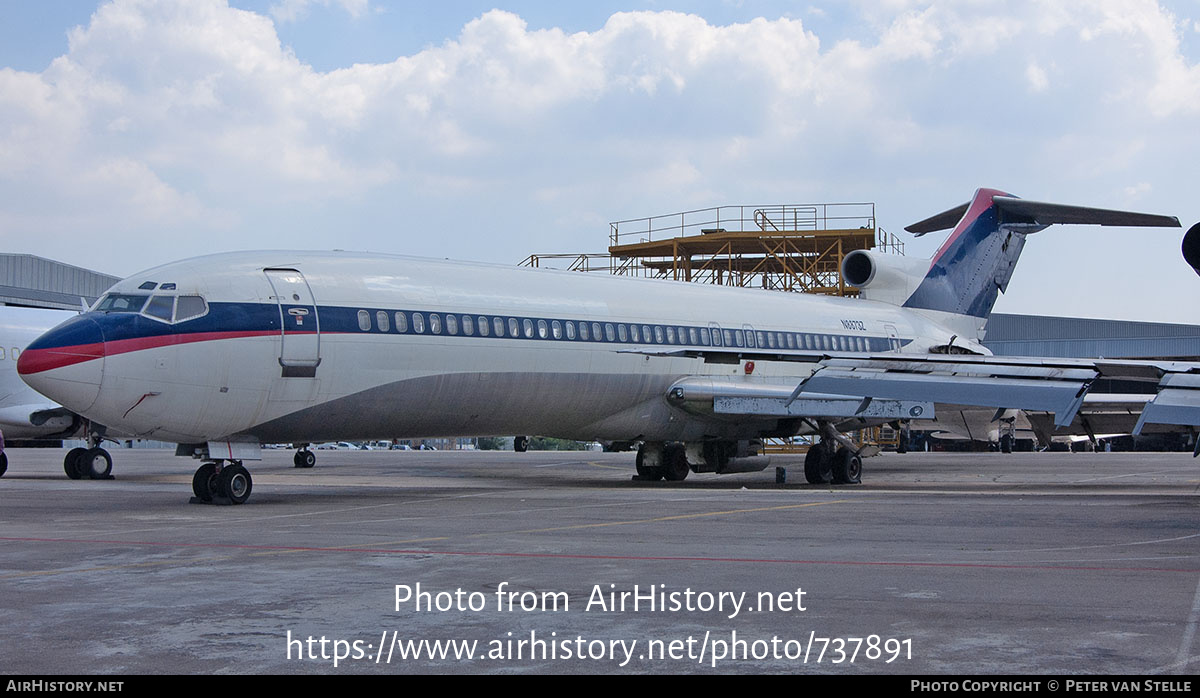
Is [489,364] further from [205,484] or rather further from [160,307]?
[160,307]

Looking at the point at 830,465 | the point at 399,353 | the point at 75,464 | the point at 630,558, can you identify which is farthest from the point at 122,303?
the point at 830,465

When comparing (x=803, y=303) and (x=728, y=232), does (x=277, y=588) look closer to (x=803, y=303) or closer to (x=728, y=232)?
(x=803, y=303)

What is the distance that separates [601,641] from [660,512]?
8.64 m

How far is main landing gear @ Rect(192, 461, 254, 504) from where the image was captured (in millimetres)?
16906

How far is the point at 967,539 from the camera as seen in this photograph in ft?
38.2

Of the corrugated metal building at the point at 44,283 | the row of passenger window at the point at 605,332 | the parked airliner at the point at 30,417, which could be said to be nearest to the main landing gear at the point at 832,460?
the row of passenger window at the point at 605,332

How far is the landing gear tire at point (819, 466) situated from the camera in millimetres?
24750

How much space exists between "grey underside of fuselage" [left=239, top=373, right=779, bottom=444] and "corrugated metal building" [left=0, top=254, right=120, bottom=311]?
3719cm

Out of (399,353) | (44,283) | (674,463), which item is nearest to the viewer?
(399,353)

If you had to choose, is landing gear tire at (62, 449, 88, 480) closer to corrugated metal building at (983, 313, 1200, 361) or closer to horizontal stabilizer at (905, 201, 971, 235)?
horizontal stabilizer at (905, 201, 971, 235)

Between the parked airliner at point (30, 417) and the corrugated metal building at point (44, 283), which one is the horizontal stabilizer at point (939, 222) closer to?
the parked airliner at point (30, 417)

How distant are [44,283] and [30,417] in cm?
3521

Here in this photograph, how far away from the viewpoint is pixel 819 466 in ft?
81.3

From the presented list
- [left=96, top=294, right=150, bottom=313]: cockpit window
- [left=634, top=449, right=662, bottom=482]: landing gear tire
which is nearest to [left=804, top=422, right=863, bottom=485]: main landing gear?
[left=634, top=449, right=662, bottom=482]: landing gear tire
